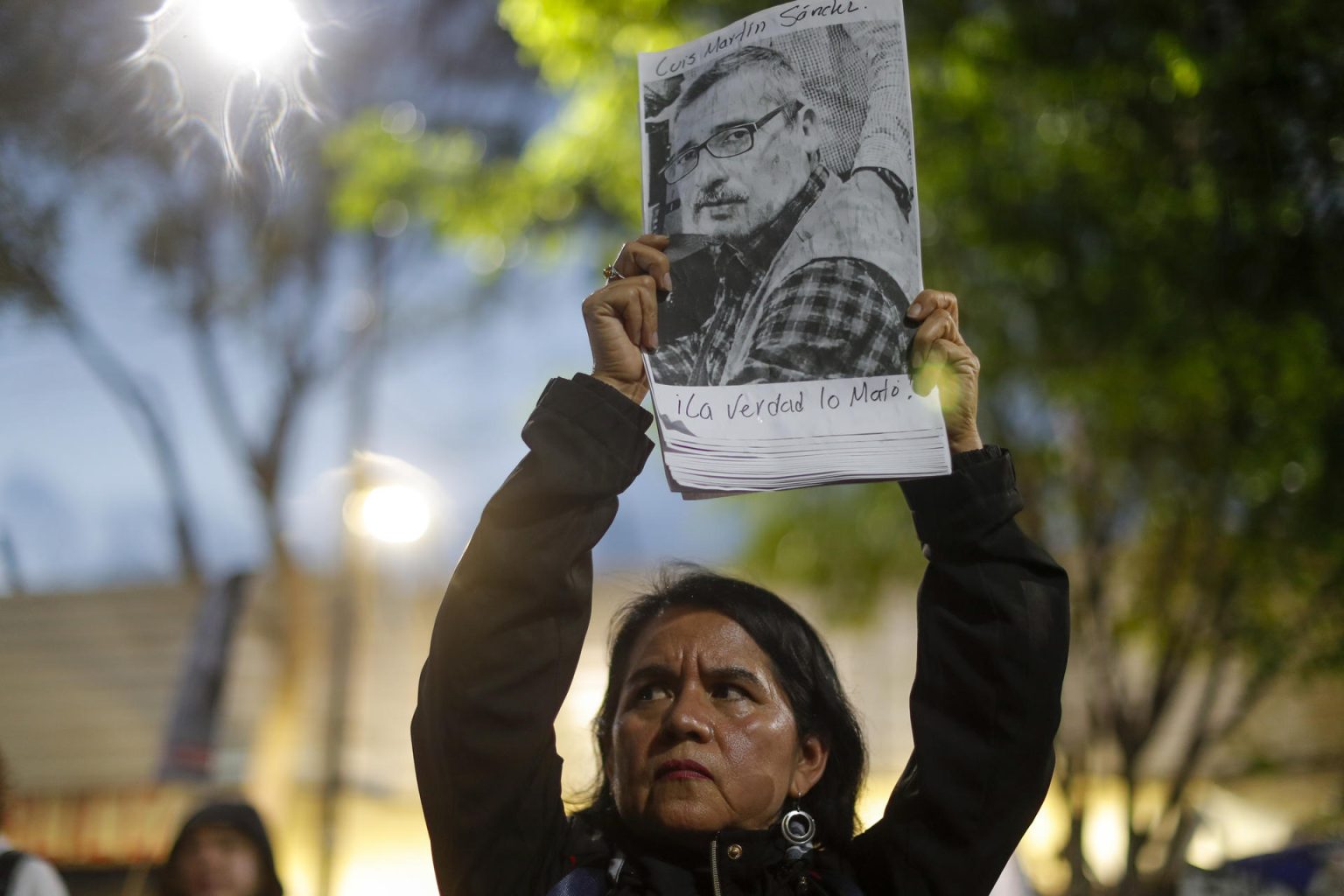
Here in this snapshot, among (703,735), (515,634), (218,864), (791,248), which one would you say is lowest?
(218,864)

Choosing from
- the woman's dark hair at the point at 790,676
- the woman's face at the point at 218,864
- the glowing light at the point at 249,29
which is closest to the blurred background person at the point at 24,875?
the woman's face at the point at 218,864

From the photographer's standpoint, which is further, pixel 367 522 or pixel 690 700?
pixel 367 522

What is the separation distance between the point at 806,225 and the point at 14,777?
2133 mm

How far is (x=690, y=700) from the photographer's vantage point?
169 cm

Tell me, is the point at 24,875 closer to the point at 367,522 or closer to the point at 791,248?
the point at 791,248

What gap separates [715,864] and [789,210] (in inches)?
33.3

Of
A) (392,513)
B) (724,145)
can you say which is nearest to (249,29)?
(724,145)

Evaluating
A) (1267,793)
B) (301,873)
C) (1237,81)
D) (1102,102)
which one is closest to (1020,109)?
(1102,102)

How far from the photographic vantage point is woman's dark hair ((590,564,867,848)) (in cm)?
182

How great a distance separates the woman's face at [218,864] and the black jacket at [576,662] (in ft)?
4.54

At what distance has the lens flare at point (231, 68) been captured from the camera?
7.38 ft

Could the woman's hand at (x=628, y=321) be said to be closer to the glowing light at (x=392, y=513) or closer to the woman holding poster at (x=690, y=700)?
the woman holding poster at (x=690, y=700)

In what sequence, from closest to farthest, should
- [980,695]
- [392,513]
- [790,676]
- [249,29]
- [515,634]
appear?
[515,634] → [980,695] → [790,676] → [249,29] → [392,513]

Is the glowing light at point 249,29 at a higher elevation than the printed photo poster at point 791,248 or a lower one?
higher
